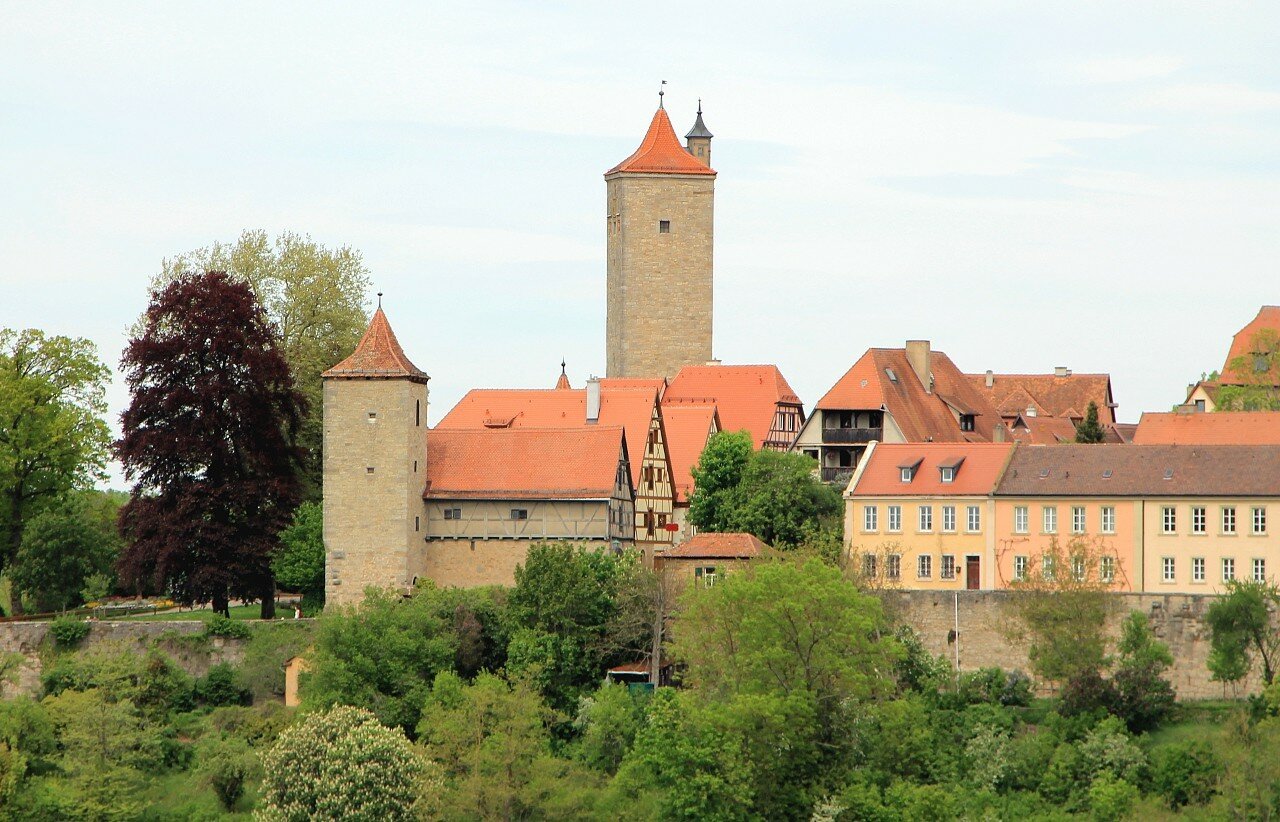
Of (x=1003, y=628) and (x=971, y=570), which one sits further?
(x=971, y=570)

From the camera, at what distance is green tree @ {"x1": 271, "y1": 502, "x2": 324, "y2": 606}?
60.9 meters

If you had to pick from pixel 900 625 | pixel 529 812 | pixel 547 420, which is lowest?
pixel 529 812

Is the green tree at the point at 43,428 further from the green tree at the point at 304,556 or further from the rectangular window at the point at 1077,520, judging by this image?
the rectangular window at the point at 1077,520

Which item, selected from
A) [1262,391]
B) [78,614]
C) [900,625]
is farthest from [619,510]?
[1262,391]

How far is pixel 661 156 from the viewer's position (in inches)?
3282

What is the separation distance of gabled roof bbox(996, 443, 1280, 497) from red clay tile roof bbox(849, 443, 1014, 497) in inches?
23.5

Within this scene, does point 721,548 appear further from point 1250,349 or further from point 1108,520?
point 1250,349

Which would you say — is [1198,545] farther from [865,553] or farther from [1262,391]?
[1262,391]

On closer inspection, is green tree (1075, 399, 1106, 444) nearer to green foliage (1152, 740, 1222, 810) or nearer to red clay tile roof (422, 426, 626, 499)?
red clay tile roof (422, 426, 626, 499)

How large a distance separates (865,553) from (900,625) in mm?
3667

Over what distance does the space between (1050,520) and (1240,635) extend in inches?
256

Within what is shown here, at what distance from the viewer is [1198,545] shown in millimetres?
58062

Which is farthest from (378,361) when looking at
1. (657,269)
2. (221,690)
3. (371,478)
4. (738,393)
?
(657,269)

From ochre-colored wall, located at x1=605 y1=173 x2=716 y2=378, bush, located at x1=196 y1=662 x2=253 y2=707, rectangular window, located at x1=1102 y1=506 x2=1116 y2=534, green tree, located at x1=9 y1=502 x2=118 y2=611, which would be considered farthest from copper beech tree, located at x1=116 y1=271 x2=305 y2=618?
ochre-colored wall, located at x1=605 y1=173 x2=716 y2=378
